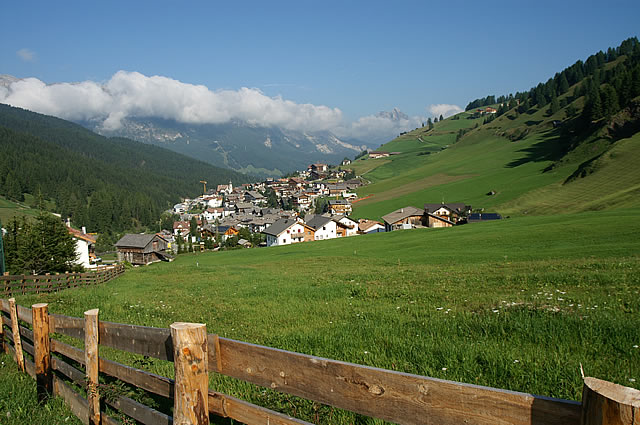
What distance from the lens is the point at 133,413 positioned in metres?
4.68

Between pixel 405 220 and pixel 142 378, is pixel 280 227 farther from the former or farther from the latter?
pixel 142 378

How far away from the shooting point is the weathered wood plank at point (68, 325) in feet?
19.1

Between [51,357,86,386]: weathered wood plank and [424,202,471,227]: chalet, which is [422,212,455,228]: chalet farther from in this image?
[51,357,86,386]: weathered wood plank

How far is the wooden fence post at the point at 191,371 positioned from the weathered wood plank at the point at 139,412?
1.87ft

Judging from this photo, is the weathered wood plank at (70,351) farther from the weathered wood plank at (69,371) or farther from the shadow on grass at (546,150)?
the shadow on grass at (546,150)

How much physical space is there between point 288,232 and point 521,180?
62.7 metres

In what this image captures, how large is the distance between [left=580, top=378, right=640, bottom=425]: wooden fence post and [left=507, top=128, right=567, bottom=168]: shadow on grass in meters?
133

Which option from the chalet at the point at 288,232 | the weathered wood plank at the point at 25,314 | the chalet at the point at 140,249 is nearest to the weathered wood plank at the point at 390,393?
the weathered wood plank at the point at 25,314

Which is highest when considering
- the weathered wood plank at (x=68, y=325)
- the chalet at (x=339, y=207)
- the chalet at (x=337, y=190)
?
the chalet at (x=337, y=190)

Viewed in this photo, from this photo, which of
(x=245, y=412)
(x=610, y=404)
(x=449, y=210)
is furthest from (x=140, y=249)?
(x=610, y=404)

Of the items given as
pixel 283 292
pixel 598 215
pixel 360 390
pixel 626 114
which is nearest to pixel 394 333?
pixel 360 390

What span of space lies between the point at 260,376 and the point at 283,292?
13.1 m

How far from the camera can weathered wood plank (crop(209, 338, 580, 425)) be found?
7.27 ft

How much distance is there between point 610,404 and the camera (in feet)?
6.12
